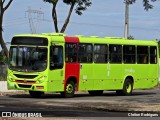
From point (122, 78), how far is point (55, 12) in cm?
724

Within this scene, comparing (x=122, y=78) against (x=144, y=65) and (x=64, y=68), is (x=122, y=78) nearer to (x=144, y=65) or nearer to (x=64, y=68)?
(x=144, y=65)

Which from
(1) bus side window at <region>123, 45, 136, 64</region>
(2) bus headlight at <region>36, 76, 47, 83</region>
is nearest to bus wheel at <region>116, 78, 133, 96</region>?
(1) bus side window at <region>123, 45, 136, 64</region>

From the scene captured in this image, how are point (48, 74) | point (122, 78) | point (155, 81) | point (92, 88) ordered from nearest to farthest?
point (48, 74)
point (92, 88)
point (122, 78)
point (155, 81)

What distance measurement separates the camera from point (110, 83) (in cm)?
3089

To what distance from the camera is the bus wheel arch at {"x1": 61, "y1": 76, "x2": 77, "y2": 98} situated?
28.0 m

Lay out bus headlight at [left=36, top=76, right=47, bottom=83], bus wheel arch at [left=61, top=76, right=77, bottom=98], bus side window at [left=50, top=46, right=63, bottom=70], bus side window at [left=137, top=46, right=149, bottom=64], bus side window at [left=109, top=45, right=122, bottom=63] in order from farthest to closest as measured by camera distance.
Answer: bus side window at [left=137, top=46, right=149, bottom=64] < bus side window at [left=109, top=45, right=122, bottom=63] < bus wheel arch at [left=61, top=76, right=77, bottom=98] < bus side window at [left=50, top=46, right=63, bottom=70] < bus headlight at [left=36, top=76, right=47, bottom=83]

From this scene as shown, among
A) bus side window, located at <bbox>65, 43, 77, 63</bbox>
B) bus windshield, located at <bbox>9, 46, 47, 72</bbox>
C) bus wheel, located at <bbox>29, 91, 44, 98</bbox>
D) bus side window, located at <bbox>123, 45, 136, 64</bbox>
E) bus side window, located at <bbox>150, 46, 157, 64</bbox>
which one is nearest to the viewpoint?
bus windshield, located at <bbox>9, 46, 47, 72</bbox>

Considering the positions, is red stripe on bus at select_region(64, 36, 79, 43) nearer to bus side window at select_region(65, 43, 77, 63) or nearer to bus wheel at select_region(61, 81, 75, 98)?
bus side window at select_region(65, 43, 77, 63)

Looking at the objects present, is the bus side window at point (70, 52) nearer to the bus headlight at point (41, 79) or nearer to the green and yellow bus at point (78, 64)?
the green and yellow bus at point (78, 64)

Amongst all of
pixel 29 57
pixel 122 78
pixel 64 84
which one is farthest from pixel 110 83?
pixel 29 57

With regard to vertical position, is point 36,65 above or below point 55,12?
below

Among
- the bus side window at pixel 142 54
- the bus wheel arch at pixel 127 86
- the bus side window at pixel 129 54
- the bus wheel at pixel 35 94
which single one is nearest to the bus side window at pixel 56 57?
the bus wheel at pixel 35 94

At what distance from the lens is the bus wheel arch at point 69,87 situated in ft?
91.7

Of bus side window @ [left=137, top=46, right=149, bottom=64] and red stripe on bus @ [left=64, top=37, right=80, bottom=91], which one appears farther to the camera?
bus side window @ [left=137, top=46, right=149, bottom=64]
